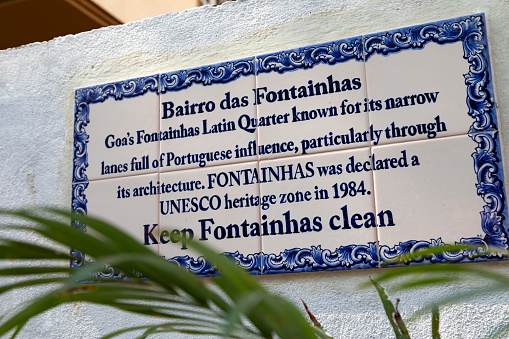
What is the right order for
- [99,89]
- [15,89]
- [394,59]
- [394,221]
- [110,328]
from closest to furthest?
1. [394,221]
2. [394,59]
3. [110,328]
4. [99,89]
5. [15,89]

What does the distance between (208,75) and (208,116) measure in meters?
0.15

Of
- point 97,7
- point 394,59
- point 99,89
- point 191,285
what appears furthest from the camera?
point 97,7

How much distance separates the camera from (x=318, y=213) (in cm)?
198

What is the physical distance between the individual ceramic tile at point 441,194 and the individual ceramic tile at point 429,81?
1.8 inches

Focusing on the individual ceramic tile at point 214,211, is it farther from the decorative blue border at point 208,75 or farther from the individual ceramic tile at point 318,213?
the decorative blue border at point 208,75

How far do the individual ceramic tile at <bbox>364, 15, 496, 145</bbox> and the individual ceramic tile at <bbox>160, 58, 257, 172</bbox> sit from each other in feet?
1.34

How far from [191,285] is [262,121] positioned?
1.70 meters

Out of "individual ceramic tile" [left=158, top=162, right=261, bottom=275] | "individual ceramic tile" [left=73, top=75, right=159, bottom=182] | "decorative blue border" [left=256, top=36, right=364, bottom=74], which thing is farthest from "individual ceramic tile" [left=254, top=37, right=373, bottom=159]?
"individual ceramic tile" [left=73, top=75, right=159, bottom=182]

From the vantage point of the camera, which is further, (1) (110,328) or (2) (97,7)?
(2) (97,7)

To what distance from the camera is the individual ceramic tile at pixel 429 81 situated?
73.8 inches

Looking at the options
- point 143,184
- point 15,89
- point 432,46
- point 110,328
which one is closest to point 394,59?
point 432,46

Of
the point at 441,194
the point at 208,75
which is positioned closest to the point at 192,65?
the point at 208,75

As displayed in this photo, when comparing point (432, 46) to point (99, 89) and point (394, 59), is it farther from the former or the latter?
point (99, 89)

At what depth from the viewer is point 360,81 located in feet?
6.66
